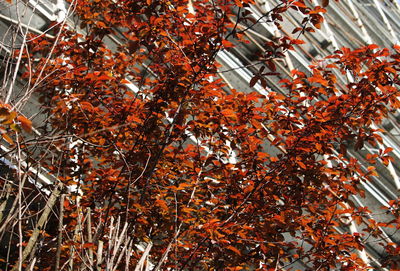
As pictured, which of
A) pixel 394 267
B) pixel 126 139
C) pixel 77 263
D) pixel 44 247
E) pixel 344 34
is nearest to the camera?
pixel 77 263

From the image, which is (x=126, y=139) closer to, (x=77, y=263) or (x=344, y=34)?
(x=77, y=263)

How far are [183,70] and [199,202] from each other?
1.20 meters

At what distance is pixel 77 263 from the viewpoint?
398cm

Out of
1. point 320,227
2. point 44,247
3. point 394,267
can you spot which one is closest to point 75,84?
point 44,247

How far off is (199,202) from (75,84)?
1495 millimetres

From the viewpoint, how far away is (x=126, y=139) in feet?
16.2

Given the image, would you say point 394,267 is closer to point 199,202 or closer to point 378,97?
point 378,97

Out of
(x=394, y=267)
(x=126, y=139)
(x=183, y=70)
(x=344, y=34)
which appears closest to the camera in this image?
(x=183, y=70)

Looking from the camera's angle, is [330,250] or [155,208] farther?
[330,250]

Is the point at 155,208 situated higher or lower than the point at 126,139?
lower

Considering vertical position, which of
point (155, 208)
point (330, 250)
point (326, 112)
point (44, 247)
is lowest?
point (44, 247)

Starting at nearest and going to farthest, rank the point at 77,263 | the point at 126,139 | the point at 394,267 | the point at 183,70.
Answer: the point at 77,263 → the point at 183,70 → the point at 126,139 → the point at 394,267

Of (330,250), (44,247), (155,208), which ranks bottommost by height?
(44,247)

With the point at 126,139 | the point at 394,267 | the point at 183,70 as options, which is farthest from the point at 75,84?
the point at 394,267
